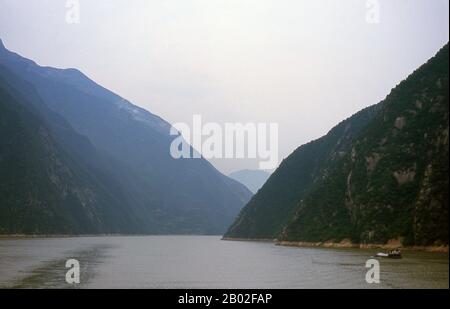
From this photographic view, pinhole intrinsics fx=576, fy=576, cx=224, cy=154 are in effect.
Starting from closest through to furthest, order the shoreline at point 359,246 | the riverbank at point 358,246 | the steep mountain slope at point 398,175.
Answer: the shoreline at point 359,246
the riverbank at point 358,246
the steep mountain slope at point 398,175

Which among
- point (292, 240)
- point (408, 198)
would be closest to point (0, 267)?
point (408, 198)

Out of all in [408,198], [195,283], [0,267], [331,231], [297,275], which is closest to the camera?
[195,283]

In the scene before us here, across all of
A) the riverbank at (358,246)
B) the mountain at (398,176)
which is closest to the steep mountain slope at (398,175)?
the mountain at (398,176)

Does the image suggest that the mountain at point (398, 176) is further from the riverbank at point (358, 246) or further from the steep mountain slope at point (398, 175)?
the riverbank at point (358, 246)

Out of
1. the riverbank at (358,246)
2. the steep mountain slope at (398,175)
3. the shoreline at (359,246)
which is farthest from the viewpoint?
the steep mountain slope at (398,175)

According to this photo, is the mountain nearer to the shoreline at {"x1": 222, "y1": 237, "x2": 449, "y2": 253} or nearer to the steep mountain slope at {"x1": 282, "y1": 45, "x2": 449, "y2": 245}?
the steep mountain slope at {"x1": 282, "y1": 45, "x2": 449, "y2": 245}

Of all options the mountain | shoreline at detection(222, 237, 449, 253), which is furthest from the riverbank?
the mountain
